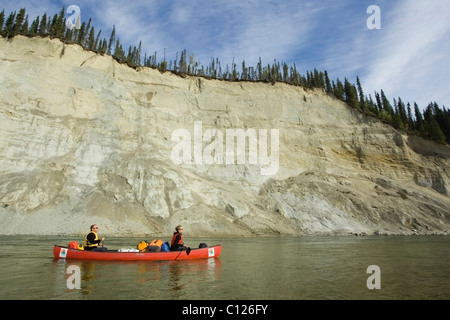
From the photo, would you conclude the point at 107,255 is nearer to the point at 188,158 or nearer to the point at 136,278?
the point at 136,278

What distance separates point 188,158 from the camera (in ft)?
124

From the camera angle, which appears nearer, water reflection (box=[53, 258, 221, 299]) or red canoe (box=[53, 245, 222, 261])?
water reflection (box=[53, 258, 221, 299])

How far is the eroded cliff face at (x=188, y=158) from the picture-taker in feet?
95.4

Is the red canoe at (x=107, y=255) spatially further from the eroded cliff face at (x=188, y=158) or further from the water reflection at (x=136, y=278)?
the eroded cliff face at (x=188, y=158)

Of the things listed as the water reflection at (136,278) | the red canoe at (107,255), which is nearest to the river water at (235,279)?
A: the water reflection at (136,278)

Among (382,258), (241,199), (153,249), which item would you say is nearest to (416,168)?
(241,199)

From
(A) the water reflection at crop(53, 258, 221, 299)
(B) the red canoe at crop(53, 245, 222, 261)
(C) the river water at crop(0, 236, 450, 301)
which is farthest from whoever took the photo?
(B) the red canoe at crop(53, 245, 222, 261)

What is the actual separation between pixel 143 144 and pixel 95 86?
991 cm

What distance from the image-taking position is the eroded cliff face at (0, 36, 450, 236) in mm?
29078

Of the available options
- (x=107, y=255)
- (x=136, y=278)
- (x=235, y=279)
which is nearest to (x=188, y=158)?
(x=107, y=255)

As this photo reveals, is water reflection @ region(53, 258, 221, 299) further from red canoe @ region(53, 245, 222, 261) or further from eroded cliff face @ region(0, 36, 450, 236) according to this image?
eroded cliff face @ region(0, 36, 450, 236)

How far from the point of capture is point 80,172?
30.9 metres

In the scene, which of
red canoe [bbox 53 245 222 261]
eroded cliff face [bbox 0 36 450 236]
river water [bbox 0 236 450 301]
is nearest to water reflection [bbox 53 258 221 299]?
river water [bbox 0 236 450 301]
